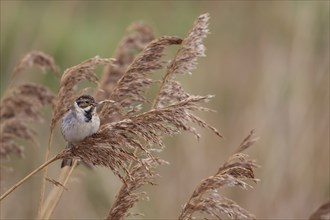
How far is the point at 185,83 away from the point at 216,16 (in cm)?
163

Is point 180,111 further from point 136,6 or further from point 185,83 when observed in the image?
point 136,6

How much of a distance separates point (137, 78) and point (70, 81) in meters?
0.32

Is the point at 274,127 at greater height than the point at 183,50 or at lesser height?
lesser

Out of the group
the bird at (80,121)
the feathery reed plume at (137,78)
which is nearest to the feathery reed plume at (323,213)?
the feathery reed plume at (137,78)

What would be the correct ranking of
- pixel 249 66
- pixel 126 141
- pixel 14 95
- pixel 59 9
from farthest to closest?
1. pixel 59 9
2. pixel 249 66
3. pixel 14 95
4. pixel 126 141

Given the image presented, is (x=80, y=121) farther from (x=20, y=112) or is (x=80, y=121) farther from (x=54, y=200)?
(x=20, y=112)

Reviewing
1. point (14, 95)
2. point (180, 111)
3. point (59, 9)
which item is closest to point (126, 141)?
point (180, 111)

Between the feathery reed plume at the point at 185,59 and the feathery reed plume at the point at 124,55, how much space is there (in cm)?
85

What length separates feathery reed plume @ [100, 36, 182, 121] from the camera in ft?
12.1

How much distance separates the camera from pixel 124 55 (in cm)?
483

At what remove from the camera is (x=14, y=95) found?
14.7ft

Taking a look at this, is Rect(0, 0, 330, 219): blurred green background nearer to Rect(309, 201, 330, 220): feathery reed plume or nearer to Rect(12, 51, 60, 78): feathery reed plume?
Rect(12, 51, 60, 78): feathery reed plume

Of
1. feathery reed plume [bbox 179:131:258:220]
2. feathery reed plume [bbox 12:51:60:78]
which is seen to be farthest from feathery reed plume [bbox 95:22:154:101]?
feathery reed plume [bbox 179:131:258:220]

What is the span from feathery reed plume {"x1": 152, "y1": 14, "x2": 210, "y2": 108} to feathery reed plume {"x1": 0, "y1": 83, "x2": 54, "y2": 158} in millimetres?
947
